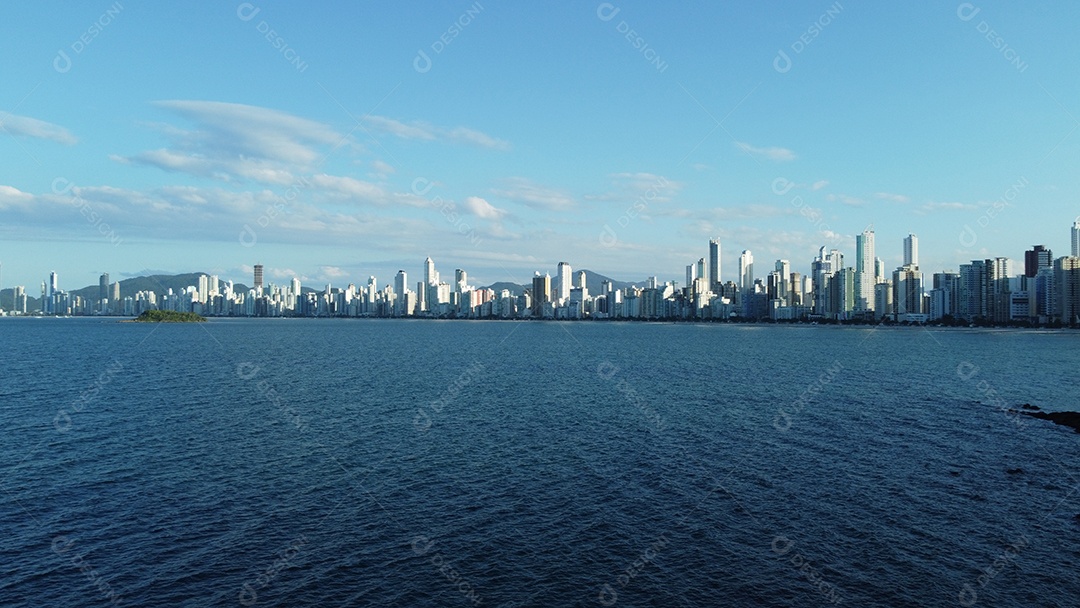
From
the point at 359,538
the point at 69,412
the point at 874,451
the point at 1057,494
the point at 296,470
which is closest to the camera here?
the point at 359,538

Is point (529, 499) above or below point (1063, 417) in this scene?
below

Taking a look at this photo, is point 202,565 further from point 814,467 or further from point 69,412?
point 69,412

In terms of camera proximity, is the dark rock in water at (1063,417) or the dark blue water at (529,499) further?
the dark rock in water at (1063,417)

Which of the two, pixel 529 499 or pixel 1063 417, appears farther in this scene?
pixel 1063 417

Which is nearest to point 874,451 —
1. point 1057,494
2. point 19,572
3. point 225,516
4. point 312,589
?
point 1057,494
